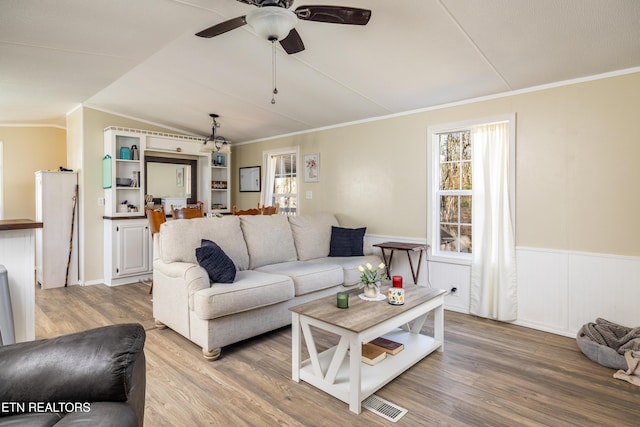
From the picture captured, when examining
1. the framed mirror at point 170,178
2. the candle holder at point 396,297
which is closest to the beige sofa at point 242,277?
the candle holder at point 396,297

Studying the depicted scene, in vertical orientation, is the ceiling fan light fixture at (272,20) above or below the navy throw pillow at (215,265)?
above

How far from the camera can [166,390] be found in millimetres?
2240

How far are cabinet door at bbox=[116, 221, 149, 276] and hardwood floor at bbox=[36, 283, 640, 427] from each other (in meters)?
1.83

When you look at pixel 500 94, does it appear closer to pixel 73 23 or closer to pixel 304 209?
pixel 304 209

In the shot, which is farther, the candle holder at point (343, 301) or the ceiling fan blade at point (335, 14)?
the candle holder at point (343, 301)

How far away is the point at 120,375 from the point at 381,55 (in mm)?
2856

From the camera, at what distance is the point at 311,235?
4328 millimetres

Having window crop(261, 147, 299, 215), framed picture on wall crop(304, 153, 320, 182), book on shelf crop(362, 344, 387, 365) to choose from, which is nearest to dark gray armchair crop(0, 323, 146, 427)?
book on shelf crop(362, 344, 387, 365)

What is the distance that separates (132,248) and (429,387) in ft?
15.0

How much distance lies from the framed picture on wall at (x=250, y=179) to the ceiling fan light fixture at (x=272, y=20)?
454 cm

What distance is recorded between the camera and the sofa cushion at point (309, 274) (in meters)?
3.29

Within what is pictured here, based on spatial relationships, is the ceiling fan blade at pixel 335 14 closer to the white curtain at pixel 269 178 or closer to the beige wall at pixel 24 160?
the white curtain at pixel 269 178

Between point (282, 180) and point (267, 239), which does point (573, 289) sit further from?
point (282, 180)

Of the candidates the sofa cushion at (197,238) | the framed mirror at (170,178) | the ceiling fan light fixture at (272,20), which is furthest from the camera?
the framed mirror at (170,178)
